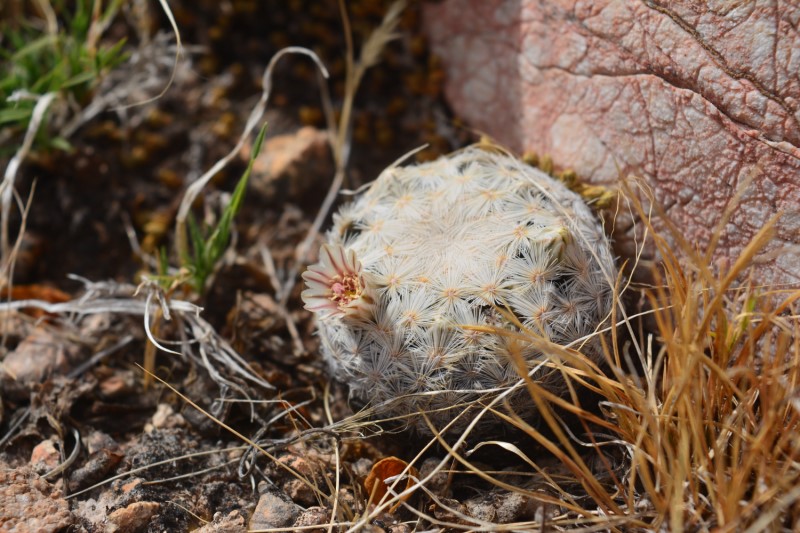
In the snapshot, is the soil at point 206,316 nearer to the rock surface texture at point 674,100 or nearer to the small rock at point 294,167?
the small rock at point 294,167

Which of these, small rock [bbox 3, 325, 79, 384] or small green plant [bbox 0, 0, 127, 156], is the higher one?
small green plant [bbox 0, 0, 127, 156]

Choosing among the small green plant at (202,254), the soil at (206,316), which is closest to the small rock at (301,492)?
the soil at (206,316)

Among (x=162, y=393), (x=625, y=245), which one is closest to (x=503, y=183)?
(x=625, y=245)

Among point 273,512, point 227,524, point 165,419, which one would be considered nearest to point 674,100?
point 273,512

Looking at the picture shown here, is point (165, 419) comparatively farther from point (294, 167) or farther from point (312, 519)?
point (294, 167)

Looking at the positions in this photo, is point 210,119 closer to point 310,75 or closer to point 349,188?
point 310,75

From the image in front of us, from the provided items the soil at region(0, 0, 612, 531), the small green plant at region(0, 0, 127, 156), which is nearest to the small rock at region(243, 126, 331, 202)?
the soil at region(0, 0, 612, 531)

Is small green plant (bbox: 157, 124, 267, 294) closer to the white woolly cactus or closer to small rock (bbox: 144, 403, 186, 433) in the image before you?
small rock (bbox: 144, 403, 186, 433)
